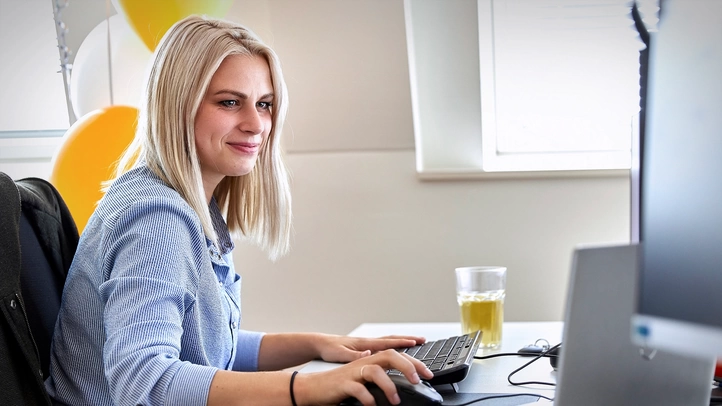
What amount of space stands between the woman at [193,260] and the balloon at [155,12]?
929 mm

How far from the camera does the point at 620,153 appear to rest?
266 centimetres

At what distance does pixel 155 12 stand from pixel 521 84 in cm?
127

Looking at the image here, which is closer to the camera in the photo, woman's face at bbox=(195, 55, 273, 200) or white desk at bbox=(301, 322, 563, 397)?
white desk at bbox=(301, 322, 563, 397)

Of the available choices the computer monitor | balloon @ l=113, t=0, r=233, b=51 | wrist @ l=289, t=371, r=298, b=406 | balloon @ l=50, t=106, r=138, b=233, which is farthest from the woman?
balloon @ l=113, t=0, r=233, b=51

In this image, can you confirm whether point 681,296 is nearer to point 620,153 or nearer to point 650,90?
point 650,90

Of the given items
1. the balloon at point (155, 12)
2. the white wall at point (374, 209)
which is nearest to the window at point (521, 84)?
the white wall at point (374, 209)

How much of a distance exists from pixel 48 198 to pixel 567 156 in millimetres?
1990

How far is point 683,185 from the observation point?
0.59 meters

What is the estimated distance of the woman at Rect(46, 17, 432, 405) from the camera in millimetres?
912

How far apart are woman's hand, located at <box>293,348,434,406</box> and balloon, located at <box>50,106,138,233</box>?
142 centimetres

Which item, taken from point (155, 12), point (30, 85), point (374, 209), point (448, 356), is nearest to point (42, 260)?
point (448, 356)

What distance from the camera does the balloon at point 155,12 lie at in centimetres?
225

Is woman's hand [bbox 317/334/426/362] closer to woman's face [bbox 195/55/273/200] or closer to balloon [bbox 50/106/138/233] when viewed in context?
woman's face [bbox 195/55/273/200]

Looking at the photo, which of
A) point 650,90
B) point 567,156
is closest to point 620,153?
point 567,156
